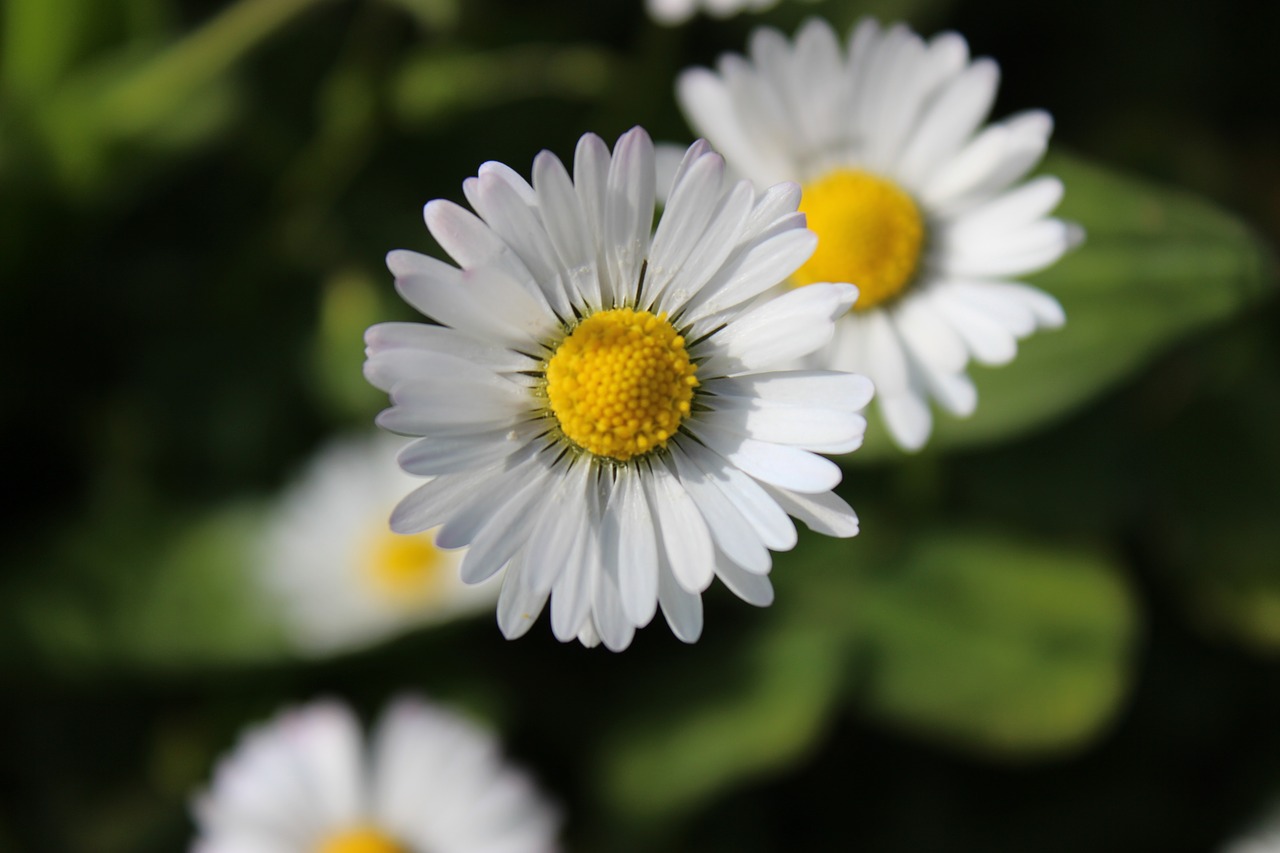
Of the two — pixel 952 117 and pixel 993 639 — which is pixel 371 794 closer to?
pixel 993 639

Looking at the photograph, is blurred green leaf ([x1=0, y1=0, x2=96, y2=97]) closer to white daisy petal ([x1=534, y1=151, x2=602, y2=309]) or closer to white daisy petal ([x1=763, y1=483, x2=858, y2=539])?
white daisy petal ([x1=534, y1=151, x2=602, y2=309])

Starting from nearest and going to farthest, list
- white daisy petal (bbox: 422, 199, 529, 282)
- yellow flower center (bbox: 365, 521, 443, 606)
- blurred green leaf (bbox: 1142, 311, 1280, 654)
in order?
white daisy petal (bbox: 422, 199, 529, 282)
blurred green leaf (bbox: 1142, 311, 1280, 654)
yellow flower center (bbox: 365, 521, 443, 606)

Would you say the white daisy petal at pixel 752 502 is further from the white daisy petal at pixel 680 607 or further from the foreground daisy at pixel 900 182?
the foreground daisy at pixel 900 182

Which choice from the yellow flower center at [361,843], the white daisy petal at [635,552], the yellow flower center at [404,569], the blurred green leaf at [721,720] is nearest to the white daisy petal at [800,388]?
the white daisy petal at [635,552]

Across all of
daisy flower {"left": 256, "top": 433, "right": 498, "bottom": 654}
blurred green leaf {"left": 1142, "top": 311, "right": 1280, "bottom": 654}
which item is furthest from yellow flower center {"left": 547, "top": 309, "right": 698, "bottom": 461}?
blurred green leaf {"left": 1142, "top": 311, "right": 1280, "bottom": 654}

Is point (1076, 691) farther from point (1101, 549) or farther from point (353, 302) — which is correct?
point (353, 302)

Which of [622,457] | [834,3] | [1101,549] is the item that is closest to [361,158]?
[834,3]
